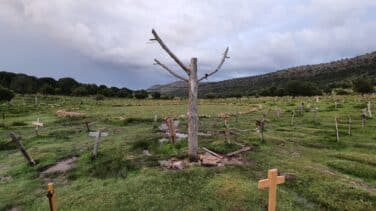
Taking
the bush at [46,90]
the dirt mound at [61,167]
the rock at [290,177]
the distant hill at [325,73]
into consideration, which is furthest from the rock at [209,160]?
the distant hill at [325,73]

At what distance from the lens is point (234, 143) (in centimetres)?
2072

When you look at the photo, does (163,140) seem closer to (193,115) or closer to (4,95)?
(193,115)

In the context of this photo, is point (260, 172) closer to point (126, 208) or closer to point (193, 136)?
point (193, 136)

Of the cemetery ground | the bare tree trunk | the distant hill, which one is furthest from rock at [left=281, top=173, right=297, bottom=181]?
the distant hill

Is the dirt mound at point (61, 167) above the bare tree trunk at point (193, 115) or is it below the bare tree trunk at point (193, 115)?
below

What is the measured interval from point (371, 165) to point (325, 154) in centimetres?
273

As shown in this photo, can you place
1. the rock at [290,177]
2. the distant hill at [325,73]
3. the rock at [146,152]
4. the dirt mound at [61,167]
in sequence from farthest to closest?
1. the distant hill at [325,73]
2. the rock at [146,152]
3. the dirt mound at [61,167]
4. the rock at [290,177]

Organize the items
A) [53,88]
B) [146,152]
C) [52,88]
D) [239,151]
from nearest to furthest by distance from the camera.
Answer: [239,151]
[146,152]
[52,88]
[53,88]

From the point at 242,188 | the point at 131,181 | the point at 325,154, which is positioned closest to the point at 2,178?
the point at 131,181

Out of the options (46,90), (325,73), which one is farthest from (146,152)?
(325,73)

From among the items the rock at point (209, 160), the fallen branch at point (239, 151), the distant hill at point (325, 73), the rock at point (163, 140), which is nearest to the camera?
the rock at point (209, 160)

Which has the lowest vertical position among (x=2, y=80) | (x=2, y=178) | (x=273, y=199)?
(x=2, y=178)

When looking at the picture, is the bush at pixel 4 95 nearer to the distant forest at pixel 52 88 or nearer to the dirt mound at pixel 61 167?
the distant forest at pixel 52 88

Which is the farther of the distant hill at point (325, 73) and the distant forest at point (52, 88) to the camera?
the distant hill at point (325, 73)
